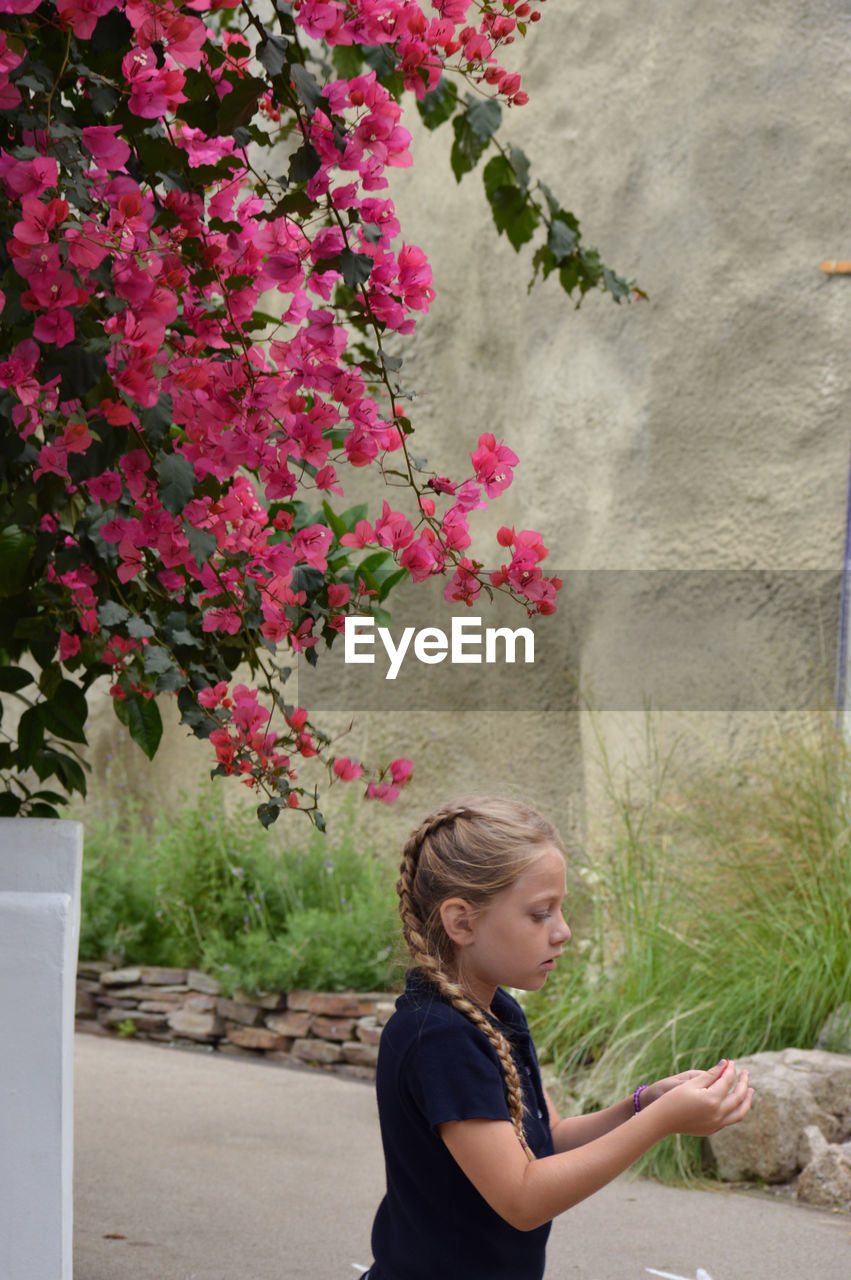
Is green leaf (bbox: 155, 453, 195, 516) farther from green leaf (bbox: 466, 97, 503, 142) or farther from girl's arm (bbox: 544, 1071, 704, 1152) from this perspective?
green leaf (bbox: 466, 97, 503, 142)

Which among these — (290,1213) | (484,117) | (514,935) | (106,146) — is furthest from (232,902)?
(106,146)

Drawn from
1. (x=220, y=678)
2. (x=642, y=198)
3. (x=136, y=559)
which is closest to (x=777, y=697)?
(x=642, y=198)

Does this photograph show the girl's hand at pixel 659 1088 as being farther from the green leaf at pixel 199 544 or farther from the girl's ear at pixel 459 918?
the green leaf at pixel 199 544

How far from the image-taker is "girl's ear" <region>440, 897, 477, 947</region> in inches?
66.6

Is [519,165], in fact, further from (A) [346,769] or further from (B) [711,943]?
(B) [711,943]

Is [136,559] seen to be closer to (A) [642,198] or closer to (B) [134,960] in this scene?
(B) [134,960]

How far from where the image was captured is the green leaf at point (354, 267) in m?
1.91

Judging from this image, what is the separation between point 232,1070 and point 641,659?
3137mm

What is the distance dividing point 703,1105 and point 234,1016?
5459mm

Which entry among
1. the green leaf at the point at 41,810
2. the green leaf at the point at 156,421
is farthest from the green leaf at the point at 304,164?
the green leaf at the point at 41,810

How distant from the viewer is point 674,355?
25.5ft

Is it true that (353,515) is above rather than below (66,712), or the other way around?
above

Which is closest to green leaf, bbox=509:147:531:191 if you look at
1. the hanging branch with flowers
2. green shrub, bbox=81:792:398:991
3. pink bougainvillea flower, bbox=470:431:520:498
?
the hanging branch with flowers

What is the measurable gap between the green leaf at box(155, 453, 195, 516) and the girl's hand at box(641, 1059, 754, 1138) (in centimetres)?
96
